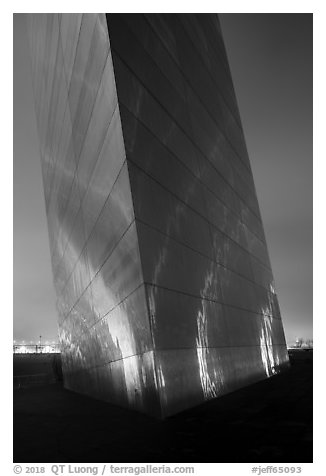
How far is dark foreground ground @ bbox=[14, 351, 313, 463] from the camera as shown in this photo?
4125 mm

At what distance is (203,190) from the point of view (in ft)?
38.9

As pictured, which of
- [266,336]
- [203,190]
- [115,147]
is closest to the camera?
[115,147]

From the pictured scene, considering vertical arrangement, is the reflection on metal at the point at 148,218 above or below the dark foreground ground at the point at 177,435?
above

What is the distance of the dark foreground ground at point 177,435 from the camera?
4.12 metres

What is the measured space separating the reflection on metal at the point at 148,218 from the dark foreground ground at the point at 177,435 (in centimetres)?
86

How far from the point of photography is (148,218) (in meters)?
7.88

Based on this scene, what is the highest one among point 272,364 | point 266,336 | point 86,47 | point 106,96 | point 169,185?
point 86,47

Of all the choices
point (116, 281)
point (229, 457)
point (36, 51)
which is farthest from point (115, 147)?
point (36, 51)

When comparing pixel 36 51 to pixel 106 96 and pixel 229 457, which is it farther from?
pixel 229 457

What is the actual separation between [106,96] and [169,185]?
2663 mm

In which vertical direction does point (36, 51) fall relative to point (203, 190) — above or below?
above

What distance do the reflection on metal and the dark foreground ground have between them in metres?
0.86

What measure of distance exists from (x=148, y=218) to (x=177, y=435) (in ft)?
14.1

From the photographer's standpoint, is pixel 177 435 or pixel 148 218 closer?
pixel 177 435
